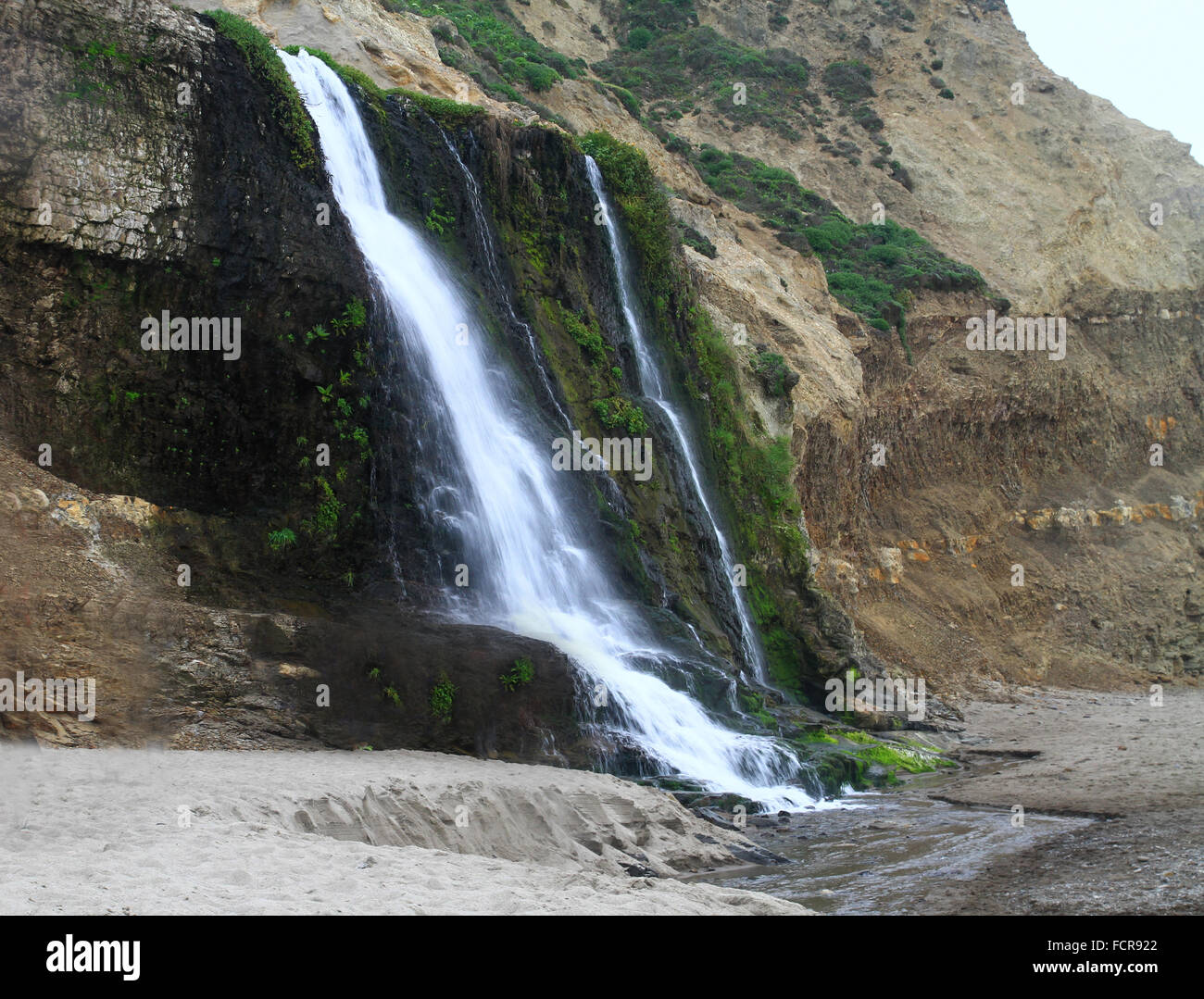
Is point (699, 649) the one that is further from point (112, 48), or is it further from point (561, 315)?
point (112, 48)

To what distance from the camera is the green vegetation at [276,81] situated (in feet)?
55.0

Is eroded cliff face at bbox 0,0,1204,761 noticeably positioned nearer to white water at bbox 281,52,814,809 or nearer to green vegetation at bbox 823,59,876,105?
green vegetation at bbox 823,59,876,105

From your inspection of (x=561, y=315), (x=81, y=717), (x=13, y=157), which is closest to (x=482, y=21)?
(x=561, y=315)

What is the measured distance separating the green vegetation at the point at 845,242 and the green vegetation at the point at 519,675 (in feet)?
79.9

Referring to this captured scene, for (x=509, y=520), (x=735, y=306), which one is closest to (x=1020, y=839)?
(x=509, y=520)

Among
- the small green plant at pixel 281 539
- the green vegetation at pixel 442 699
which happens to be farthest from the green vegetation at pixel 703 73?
the green vegetation at pixel 442 699

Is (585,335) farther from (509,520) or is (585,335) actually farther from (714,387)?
(509,520)

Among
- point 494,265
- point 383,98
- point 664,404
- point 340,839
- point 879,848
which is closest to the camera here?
point 340,839

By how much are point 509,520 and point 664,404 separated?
307 inches

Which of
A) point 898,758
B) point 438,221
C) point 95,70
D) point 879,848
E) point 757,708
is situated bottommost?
point 898,758

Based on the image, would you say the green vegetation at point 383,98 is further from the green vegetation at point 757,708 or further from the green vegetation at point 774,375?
the green vegetation at point 757,708

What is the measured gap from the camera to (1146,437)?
40031 millimetres

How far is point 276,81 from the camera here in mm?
16922
